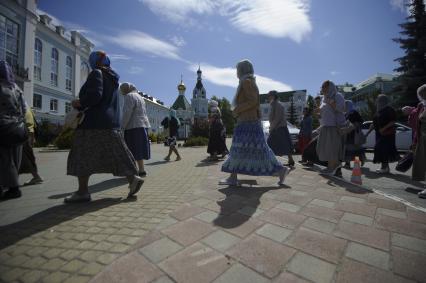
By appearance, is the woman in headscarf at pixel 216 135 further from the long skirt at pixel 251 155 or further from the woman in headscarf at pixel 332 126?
the long skirt at pixel 251 155

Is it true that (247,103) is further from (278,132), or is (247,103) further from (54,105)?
(54,105)

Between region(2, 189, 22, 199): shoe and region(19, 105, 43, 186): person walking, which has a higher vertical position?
region(19, 105, 43, 186): person walking

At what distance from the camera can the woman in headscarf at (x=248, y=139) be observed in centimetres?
371

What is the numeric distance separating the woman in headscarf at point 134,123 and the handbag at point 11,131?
1690 millimetres

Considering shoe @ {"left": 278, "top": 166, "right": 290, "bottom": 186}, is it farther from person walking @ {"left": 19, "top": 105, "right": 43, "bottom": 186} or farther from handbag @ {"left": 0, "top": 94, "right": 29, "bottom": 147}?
person walking @ {"left": 19, "top": 105, "right": 43, "bottom": 186}

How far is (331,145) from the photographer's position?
4.98m

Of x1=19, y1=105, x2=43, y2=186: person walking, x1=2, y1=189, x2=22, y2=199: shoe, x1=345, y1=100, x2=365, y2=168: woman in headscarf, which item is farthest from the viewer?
x1=345, y1=100, x2=365, y2=168: woman in headscarf

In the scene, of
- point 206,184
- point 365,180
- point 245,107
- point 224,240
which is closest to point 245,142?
point 245,107

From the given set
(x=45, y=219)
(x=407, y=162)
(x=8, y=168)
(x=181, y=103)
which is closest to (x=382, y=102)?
(x=407, y=162)

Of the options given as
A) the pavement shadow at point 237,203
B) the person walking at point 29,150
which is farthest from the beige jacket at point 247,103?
the person walking at point 29,150

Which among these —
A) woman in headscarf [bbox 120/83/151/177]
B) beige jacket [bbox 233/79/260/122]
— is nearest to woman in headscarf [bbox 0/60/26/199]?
woman in headscarf [bbox 120/83/151/177]

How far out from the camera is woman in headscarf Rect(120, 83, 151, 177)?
4.86m

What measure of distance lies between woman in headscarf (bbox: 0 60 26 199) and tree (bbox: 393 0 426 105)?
80.3 feet

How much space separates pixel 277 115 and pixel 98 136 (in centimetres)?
466
